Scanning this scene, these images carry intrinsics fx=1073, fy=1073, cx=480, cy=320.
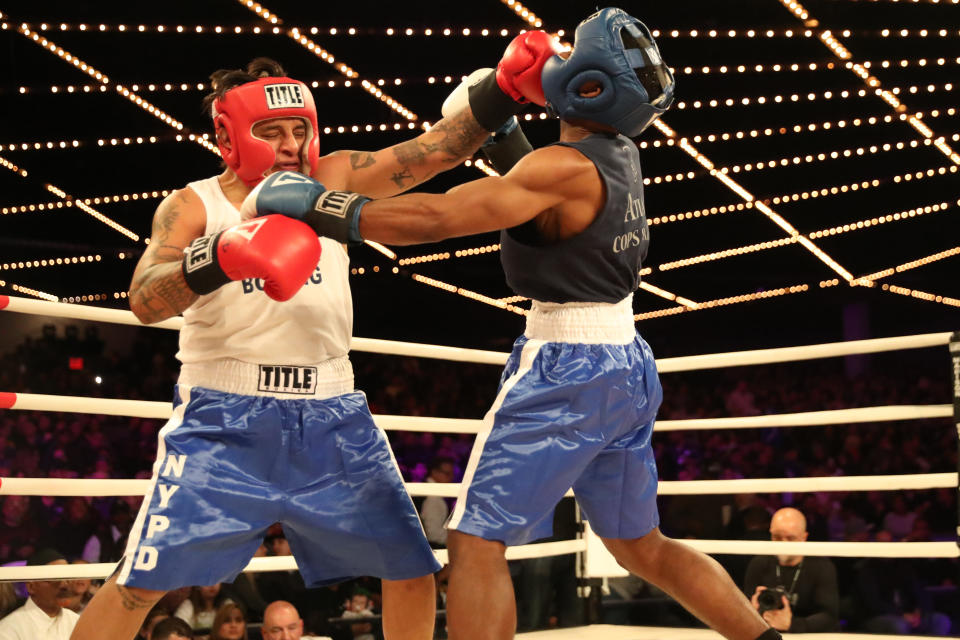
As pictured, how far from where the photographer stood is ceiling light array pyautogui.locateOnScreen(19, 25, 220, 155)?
5844 mm

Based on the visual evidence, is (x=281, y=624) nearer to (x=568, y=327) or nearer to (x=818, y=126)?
(x=568, y=327)

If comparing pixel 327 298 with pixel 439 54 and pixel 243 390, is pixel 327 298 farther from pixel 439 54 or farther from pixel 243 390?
pixel 439 54

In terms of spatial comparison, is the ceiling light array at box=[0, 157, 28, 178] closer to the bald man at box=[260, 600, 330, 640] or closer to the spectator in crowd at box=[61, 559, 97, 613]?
the spectator in crowd at box=[61, 559, 97, 613]

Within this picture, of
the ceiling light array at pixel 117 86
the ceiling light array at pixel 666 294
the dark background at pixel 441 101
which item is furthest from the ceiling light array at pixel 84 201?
the ceiling light array at pixel 666 294

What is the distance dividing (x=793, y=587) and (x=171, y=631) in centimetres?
189

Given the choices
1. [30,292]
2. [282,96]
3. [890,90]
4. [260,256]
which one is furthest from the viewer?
[30,292]

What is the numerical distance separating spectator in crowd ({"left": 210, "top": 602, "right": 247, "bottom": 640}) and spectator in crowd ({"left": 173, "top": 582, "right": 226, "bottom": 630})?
0.40 meters

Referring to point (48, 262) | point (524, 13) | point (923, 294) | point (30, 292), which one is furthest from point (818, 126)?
point (30, 292)

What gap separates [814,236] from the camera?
30.6ft

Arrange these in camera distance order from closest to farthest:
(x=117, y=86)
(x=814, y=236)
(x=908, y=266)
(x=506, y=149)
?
1. (x=506, y=149)
2. (x=117, y=86)
3. (x=814, y=236)
4. (x=908, y=266)

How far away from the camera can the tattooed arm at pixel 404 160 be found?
2.36m

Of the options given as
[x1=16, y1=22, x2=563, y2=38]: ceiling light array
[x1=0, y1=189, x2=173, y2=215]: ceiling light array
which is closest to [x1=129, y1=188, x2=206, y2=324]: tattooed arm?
[x1=16, y1=22, x2=563, y2=38]: ceiling light array

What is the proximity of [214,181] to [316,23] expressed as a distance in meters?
3.73

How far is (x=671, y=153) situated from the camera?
730cm
